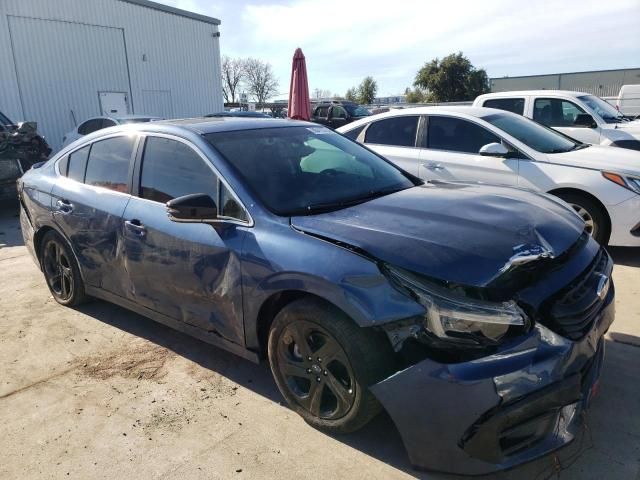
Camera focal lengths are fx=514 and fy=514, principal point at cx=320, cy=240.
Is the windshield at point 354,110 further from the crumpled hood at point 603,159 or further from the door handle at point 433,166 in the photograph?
the crumpled hood at point 603,159

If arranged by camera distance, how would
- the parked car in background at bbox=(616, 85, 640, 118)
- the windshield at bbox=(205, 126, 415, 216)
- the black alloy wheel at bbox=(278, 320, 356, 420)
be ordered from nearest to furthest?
the black alloy wheel at bbox=(278, 320, 356, 420) < the windshield at bbox=(205, 126, 415, 216) < the parked car in background at bbox=(616, 85, 640, 118)

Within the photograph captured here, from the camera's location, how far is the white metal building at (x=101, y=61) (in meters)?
16.2

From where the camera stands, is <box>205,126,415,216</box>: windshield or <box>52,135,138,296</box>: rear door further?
<box>52,135,138,296</box>: rear door

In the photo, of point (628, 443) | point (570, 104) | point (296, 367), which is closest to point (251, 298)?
point (296, 367)

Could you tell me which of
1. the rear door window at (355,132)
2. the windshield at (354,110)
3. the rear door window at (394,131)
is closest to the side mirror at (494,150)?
the rear door window at (394,131)

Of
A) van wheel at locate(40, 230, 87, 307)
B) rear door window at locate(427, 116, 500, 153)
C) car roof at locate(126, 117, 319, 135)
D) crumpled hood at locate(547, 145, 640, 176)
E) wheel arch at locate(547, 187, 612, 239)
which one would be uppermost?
car roof at locate(126, 117, 319, 135)

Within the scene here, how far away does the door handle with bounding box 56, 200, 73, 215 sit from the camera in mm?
4090

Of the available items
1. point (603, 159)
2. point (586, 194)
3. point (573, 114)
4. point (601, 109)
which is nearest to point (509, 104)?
point (573, 114)

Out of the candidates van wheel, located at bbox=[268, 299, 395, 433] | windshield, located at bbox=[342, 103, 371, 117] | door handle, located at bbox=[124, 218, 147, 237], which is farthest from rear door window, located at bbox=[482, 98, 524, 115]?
windshield, located at bbox=[342, 103, 371, 117]

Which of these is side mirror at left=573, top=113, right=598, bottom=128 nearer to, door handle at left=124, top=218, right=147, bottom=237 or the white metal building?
door handle at left=124, top=218, right=147, bottom=237

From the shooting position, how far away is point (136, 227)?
345cm

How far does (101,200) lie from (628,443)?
364cm

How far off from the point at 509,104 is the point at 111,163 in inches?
277

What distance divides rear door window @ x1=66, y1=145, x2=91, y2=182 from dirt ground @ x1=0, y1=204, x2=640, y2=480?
4.09 ft
